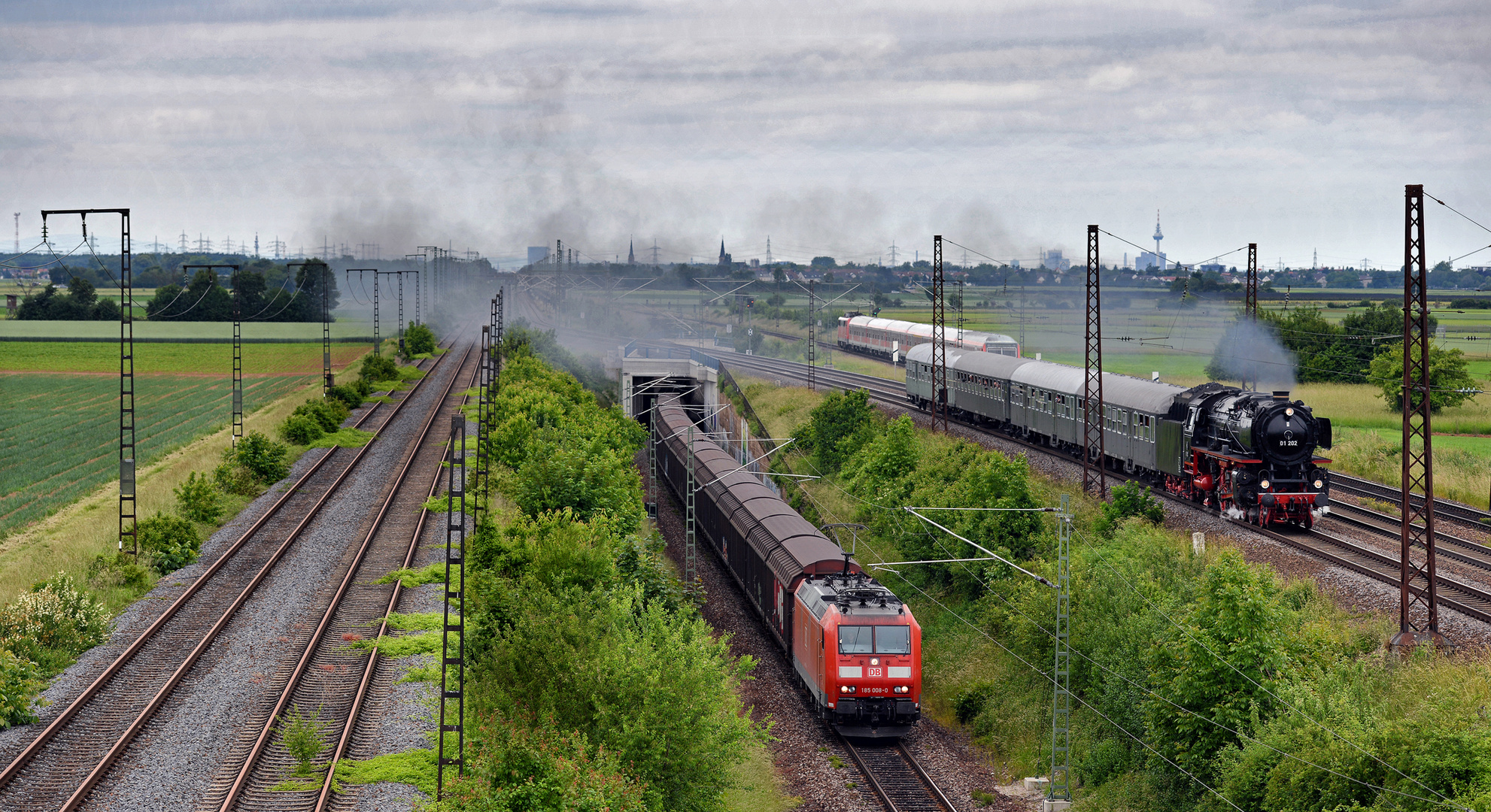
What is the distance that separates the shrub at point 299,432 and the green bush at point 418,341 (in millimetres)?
57871

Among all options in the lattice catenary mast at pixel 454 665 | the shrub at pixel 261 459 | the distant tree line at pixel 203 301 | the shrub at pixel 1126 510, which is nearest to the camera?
the lattice catenary mast at pixel 454 665

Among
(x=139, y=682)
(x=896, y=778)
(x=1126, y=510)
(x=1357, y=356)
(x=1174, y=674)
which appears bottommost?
(x=896, y=778)

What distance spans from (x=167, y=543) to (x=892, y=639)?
26.6 metres

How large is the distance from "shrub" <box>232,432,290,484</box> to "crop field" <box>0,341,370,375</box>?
6471 centimetres

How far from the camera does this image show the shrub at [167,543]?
4025 cm

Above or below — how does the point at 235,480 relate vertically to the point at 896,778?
above

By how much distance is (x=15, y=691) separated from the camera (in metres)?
26.5

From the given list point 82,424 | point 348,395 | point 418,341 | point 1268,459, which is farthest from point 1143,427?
point 418,341

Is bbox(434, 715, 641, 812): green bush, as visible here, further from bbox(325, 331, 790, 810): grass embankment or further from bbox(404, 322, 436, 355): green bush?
bbox(404, 322, 436, 355): green bush

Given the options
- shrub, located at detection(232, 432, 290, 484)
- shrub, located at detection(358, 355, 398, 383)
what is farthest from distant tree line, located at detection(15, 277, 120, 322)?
shrub, located at detection(232, 432, 290, 484)

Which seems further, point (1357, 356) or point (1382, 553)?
point (1357, 356)

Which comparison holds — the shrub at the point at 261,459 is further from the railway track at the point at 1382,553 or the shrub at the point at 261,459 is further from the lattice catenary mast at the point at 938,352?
the railway track at the point at 1382,553

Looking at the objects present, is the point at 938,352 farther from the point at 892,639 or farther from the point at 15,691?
the point at 15,691

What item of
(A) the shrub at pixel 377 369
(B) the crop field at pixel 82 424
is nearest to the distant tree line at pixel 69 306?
(B) the crop field at pixel 82 424
